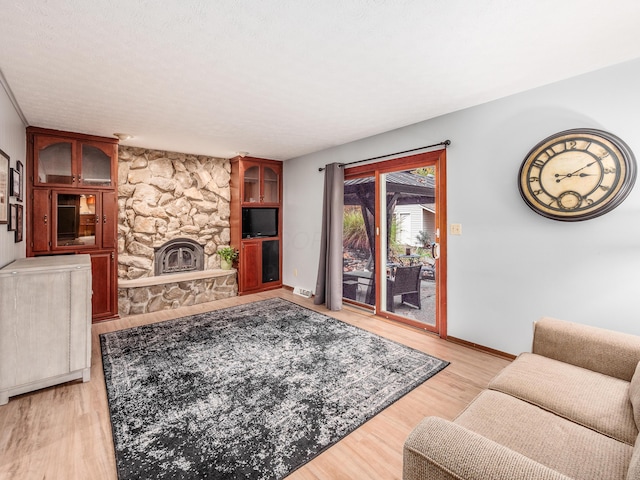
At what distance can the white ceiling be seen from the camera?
1.66m

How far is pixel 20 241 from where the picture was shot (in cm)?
313

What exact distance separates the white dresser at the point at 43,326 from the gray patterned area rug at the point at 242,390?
371 millimetres

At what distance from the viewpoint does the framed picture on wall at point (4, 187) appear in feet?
7.99

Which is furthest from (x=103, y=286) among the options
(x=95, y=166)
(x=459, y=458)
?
(x=459, y=458)

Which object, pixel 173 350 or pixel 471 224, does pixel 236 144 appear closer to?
pixel 173 350

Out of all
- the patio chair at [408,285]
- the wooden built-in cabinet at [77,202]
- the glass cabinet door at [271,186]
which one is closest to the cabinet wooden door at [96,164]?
the wooden built-in cabinet at [77,202]

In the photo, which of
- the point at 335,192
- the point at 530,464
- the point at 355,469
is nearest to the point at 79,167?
the point at 335,192

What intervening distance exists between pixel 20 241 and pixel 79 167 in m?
1.14

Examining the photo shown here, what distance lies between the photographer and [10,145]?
9.10ft

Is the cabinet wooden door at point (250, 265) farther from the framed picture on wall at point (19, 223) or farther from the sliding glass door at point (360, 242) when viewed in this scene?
the framed picture on wall at point (19, 223)

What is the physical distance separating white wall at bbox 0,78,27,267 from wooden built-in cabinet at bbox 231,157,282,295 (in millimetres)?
2626

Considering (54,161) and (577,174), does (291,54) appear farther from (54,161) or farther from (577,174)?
(54,161)

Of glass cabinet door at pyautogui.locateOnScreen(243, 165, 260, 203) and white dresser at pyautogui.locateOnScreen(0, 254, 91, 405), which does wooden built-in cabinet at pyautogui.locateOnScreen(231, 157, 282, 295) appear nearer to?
glass cabinet door at pyautogui.locateOnScreen(243, 165, 260, 203)

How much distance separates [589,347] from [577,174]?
1.35 meters
